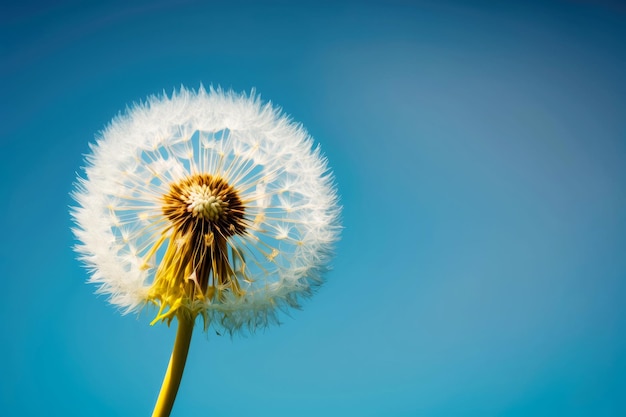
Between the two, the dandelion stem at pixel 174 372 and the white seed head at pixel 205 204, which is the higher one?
the white seed head at pixel 205 204

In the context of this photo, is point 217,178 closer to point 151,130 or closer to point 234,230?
point 234,230

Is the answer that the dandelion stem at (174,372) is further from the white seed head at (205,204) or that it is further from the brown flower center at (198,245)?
the white seed head at (205,204)

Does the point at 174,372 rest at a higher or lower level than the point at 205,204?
lower

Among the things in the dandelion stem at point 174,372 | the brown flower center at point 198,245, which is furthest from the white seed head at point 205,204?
the dandelion stem at point 174,372

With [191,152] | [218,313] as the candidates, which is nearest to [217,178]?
[191,152]

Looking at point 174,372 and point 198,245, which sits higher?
point 198,245

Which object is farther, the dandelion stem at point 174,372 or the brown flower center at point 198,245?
the brown flower center at point 198,245

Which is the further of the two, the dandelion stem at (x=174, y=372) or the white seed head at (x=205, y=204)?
the white seed head at (x=205, y=204)

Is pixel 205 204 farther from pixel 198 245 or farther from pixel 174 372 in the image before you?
pixel 174 372

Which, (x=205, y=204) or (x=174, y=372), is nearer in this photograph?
(x=174, y=372)
